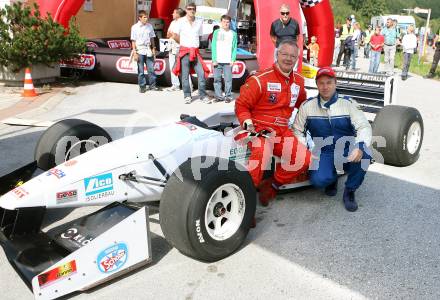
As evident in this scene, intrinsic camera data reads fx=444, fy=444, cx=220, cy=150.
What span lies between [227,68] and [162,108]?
1.59 meters

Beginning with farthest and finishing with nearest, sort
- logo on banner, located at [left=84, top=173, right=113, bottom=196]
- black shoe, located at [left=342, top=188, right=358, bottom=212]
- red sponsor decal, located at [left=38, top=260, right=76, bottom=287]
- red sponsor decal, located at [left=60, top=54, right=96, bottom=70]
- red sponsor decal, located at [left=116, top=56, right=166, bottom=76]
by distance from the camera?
red sponsor decal, located at [left=60, top=54, right=96, bottom=70], red sponsor decal, located at [left=116, top=56, right=166, bottom=76], black shoe, located at [left=342, top=188, right=358, bottom=212], logo on banner, located at [left=84, top=173, right=113, bottom=196], red sponsor decal, located at [left=38, top=260, right=76, bottom=287]

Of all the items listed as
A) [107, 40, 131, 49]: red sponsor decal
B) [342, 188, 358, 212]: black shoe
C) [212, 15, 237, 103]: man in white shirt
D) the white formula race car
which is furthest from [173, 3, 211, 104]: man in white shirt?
the white formula race car

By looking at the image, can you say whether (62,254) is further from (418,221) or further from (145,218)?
(418,221)

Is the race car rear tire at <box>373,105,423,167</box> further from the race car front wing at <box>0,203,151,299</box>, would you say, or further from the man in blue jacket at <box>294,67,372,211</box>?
the race car front wing at <box>0,203,151,299</box>

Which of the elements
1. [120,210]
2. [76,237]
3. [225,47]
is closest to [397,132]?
[120,210]

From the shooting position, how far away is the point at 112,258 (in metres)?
2.85

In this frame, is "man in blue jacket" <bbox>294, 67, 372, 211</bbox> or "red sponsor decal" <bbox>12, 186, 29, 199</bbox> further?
"man in blue jacket" <bbox>294, 67, 372, 211</bbox>

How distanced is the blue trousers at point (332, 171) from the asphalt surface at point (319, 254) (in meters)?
0.23

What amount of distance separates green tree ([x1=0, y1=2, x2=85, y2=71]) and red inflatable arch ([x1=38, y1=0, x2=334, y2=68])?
526 millimetres

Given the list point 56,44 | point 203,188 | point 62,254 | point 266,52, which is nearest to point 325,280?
point 203,188

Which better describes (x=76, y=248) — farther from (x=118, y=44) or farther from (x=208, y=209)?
(x=118, y=44)

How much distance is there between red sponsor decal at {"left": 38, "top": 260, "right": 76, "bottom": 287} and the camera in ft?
8.48

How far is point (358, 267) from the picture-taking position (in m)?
3.21

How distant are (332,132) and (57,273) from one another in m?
2.76
